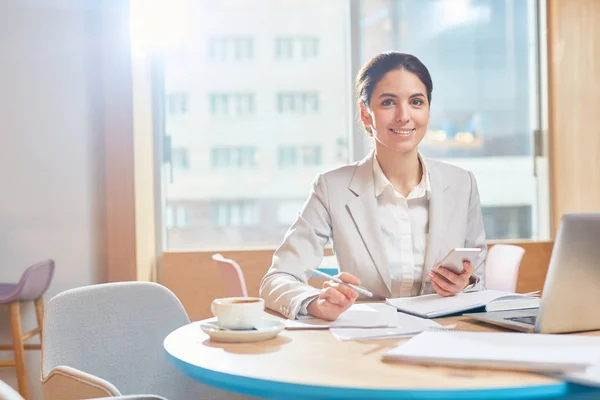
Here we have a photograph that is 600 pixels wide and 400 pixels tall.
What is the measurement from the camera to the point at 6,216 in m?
4.08

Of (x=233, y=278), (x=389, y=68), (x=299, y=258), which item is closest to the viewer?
(x=299, y=258)

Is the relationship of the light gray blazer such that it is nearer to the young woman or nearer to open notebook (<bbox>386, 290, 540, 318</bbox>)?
the young woman

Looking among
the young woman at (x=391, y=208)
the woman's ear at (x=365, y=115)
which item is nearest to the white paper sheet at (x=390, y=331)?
the young woman at (x=391, y=208)

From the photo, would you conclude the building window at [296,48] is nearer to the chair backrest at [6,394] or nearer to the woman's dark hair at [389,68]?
the woman's dark hair at [389,68]

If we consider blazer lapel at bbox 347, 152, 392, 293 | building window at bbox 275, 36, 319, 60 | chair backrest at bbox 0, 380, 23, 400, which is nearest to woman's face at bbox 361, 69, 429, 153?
blazer lapel at bbox 347, 152, 392, 293

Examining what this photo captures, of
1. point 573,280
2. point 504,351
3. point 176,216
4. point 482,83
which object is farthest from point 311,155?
point 504,351

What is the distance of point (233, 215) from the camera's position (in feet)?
14.9

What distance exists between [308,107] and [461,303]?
3.08 meters

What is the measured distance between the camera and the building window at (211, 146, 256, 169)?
4.55 meters

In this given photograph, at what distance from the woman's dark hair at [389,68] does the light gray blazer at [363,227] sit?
0.21 m

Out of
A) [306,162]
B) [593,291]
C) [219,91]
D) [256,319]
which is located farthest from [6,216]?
[593,291]

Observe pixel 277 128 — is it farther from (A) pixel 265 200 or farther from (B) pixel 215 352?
(B) pixel 215 352

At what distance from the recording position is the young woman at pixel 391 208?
1.99 m

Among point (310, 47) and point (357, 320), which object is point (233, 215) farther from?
point (357, 320)
